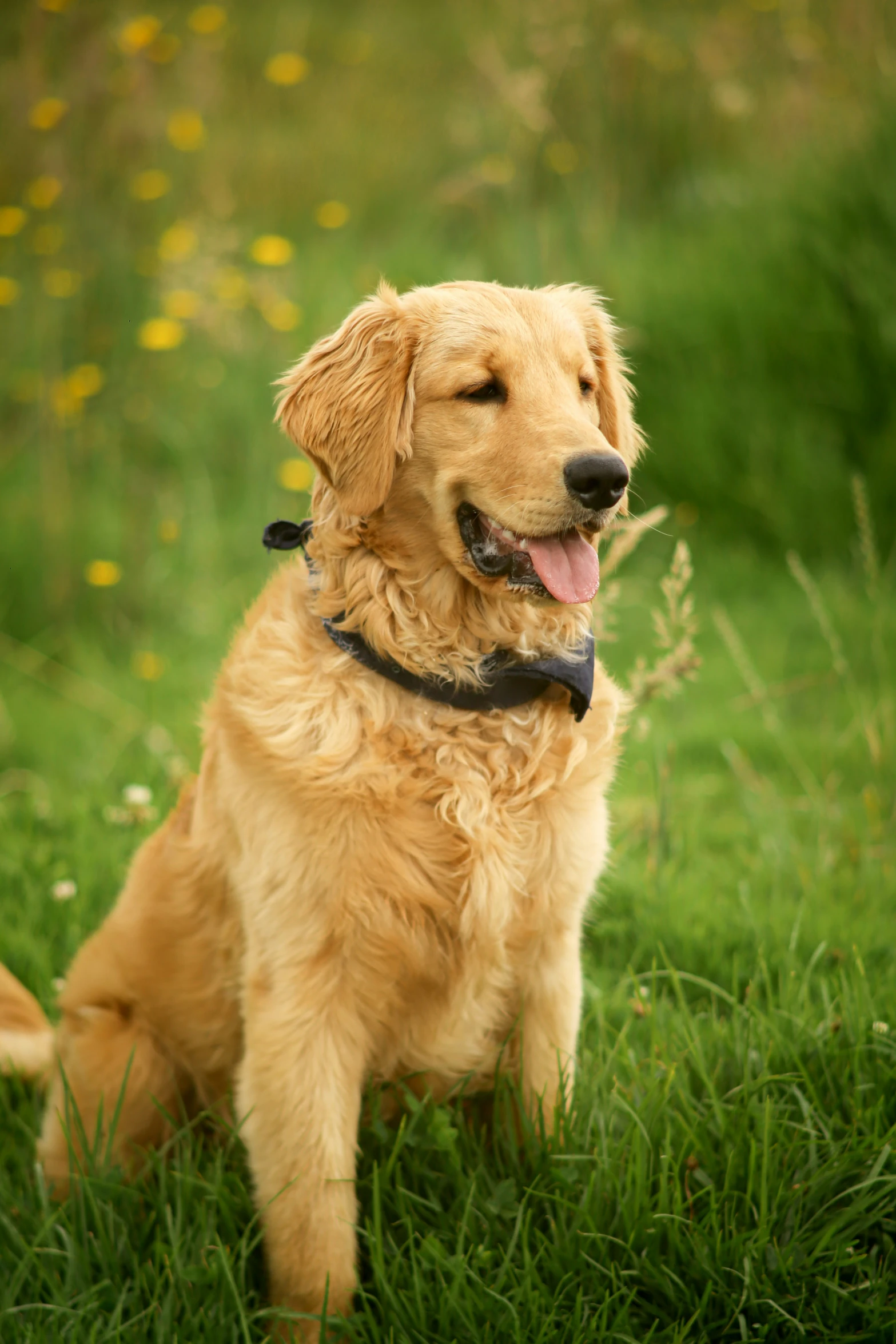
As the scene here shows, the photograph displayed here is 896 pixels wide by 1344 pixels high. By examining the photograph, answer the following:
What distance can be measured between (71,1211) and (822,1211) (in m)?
1.24

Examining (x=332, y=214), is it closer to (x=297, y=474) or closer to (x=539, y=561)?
(x=297, y=474)

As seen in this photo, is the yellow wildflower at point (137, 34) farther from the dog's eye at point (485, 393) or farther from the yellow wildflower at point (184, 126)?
the dog's eye at point (485, 393)

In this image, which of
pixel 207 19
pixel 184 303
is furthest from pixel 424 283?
pixel 184 303

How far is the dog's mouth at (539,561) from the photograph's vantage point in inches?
74.5

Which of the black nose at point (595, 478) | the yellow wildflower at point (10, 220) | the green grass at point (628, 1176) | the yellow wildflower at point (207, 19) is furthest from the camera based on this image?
the yellow wildflower at point (207, 19)

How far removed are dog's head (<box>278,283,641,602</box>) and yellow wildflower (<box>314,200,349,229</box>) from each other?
409cm

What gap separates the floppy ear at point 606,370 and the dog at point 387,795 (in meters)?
0.11

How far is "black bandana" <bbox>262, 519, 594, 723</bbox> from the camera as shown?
1984mm

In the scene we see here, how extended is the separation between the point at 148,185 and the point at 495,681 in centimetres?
415

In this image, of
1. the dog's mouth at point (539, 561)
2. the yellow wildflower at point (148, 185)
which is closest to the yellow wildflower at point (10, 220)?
the yellow wildflower at point (148, 185)

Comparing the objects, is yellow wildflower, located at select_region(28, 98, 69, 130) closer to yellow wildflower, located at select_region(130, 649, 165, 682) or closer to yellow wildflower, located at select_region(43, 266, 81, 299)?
yellow wildflower, located at select_region(43, 266, 81, 299)

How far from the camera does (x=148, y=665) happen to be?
4242 mm

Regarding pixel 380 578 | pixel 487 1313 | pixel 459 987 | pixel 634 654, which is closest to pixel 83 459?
pixel 634 654

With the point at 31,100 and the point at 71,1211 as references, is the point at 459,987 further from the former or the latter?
the point at 31,100
